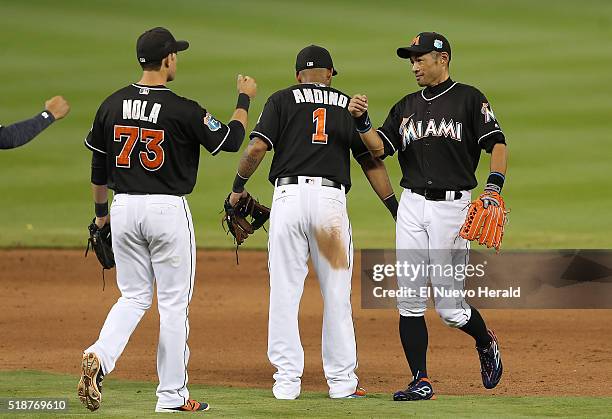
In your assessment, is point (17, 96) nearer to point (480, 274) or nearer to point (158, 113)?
point (480, 274)

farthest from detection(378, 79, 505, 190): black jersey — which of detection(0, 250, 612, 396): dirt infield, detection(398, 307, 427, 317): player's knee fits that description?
detection(0, 250, 612, 396): dirt infield

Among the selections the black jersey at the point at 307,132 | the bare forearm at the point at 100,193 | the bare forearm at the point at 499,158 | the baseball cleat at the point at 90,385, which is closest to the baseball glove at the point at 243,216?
the black jersey at the point at 307,132

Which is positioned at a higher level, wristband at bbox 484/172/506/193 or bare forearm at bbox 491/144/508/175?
bare forearm at bbox 491/144/508/175

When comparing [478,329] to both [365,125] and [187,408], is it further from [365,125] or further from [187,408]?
[187,408]

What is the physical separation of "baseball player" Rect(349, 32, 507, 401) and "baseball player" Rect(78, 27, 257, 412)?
1.19m

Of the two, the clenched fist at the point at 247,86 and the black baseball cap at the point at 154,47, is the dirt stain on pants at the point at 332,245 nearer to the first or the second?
the clenched fist at the point at 247,86

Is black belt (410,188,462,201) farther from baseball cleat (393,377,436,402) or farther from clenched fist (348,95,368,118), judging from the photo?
baseball cleat (393,377,436,402)

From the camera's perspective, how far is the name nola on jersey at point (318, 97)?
671 cm

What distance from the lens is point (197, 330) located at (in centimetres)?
1035

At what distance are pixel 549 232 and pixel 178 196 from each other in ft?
38.3

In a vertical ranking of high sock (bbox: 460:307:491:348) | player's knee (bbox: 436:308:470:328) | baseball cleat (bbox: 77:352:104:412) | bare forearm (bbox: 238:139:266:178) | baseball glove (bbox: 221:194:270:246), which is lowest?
baseball cleat (bbox: 77:352:104:412)

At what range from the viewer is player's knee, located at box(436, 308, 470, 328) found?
22.6 feet

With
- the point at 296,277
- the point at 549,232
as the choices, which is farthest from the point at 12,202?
the point at 296,277

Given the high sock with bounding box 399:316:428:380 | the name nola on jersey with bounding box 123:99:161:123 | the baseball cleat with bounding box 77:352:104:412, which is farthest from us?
the high sock with bounding box 399:316:428:380
